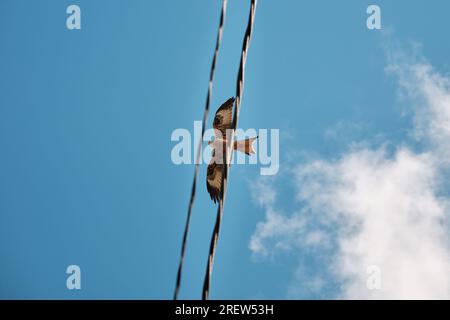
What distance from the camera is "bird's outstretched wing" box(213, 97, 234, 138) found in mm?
9227

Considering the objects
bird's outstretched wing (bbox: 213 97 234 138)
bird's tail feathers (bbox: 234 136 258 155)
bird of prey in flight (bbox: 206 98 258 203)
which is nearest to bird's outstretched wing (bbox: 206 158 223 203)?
bird of prey in flight (bbox: 206 98 258 203)

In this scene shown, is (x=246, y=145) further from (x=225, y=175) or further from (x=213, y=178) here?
(x=225, y=175)

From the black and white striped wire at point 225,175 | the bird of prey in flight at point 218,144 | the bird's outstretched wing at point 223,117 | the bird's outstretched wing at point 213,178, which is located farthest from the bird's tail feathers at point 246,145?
the black and white striped wire at point 225,175

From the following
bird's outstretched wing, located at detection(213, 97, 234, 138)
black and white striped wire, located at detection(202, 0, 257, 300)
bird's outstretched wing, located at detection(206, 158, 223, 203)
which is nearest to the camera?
black and white striped wire, located at detection(202, 0, 257, 300)

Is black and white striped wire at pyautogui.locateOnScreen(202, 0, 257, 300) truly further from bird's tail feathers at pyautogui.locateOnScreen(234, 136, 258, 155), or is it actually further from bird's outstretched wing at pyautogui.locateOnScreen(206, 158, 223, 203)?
bird's outstretched wing at pyautogui.locateOnScreen(206, 158, 223, 203)

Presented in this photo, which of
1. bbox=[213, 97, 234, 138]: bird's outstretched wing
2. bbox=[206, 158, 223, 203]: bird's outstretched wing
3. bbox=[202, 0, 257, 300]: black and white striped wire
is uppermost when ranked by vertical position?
bbox=[213, 97, 234, 138]: bird's outstretched wing

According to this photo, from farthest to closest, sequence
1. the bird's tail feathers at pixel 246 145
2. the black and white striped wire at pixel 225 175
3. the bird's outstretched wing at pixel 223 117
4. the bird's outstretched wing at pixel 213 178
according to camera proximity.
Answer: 1. the bird's outstretched wing at pixel 223 117
2. the bird's outstretched wing at pixel 213 178
3. the bird's tail feathers at pixel 246 145
4. the black and white striped wire at pixel 225 175

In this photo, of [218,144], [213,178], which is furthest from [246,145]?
[213,178]

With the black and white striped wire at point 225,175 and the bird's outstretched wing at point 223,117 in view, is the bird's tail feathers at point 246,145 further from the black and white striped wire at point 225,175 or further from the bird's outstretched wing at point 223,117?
the black and white striped wire at point 225,175

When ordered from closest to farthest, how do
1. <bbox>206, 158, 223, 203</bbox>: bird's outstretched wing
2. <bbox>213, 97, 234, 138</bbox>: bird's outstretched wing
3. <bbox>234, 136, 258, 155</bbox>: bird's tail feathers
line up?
<bbox>234, 136, 258, 155</bbox>: bird's tail feathers → <bbox>206, 158, 223, 203</bbox>: bird's outstretched wing → <bbox>213, 97, 234, 138</bbox>: bird's outstretched wing

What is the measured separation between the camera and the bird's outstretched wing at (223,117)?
923cm
